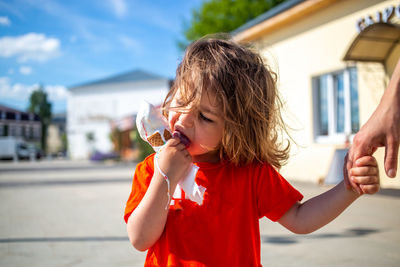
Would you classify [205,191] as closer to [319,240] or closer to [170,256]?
[170,256]

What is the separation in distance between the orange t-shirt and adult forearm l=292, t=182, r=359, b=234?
5cm

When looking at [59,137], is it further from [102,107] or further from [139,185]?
[139,185]

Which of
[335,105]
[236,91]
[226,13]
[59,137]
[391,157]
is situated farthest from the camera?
[59,137]

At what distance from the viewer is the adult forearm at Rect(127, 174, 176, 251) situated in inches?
41.4

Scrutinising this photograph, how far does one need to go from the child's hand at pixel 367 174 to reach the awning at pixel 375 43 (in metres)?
5.15

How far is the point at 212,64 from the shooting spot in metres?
1.17

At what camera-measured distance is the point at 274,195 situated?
1.18 m

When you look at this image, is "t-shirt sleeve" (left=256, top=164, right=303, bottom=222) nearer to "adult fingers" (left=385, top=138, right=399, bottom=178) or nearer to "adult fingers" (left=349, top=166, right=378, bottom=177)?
"adult fingers" (left=349, top=166, right=378, bottom=177)

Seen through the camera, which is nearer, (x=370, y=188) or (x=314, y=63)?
(x=370, y=188)

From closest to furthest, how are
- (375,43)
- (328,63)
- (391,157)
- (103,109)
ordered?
(391,157) → (375,43) → (328,63) → (103,109)

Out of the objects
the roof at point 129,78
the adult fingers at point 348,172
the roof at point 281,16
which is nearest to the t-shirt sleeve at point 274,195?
the adult fingers at point 348,172

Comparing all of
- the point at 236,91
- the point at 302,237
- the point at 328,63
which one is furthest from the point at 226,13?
the point at 236,91

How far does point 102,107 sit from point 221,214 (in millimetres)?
42068

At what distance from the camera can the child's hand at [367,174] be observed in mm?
949
